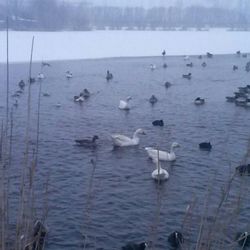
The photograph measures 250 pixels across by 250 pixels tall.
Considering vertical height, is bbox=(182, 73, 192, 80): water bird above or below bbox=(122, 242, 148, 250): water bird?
above

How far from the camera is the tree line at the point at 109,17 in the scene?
54094 mm

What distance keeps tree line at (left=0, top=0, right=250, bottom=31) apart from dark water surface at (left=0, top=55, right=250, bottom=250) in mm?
25679

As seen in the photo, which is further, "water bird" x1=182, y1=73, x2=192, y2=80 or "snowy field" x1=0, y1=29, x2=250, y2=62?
"snowy field" x1=0, y1=29, x2=250, y2=62

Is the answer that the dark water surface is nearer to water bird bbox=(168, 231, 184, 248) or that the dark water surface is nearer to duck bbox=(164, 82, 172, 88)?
water bird bbox=(168, 231, 184, 248)

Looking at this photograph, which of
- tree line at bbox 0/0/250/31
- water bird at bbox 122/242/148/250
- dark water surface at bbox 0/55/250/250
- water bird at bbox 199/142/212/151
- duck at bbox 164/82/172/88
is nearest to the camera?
water bird at bbox 122/242/148/250

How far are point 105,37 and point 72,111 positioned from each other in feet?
115

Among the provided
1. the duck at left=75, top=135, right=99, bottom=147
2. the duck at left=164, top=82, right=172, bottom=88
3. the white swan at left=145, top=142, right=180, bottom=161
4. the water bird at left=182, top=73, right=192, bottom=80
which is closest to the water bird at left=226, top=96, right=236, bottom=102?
the duck at left=164, top=82, right=172, bottom=88

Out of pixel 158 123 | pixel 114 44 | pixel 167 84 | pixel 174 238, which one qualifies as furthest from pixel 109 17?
pixel 174 238

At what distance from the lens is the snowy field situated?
41.1 meters

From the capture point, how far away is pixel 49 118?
1739cm

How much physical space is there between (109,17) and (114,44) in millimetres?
21415

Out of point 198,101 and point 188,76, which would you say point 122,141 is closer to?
point 198,101

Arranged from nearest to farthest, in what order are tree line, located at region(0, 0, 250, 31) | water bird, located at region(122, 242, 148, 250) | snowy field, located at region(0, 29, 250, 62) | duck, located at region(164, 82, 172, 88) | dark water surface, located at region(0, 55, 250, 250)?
water bird, located at region(122, 242, 148, 250) < dark water surface, located at region(0, 55, 250, 250) < duck, located at region(164, 82, 172, 88) < snowy field, located at region(0, 29, 250, 62) < tree line, located at region(0, 0, 250, 31)

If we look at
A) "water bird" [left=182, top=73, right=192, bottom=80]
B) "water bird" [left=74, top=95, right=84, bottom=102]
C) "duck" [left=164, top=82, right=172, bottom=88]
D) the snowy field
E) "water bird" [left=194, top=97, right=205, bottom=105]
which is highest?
the snowy field
